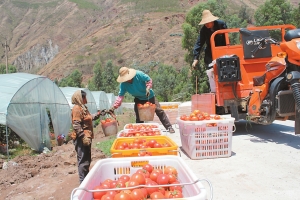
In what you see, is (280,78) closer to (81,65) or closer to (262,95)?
(262,95)

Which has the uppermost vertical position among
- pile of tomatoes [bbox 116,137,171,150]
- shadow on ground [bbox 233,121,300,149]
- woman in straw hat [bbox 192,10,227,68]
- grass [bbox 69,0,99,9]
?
grass [bbox 69,0,99,9]

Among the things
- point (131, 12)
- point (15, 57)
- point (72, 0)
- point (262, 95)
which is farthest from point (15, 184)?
point (72, 0)

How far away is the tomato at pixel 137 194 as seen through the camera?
1933 mm

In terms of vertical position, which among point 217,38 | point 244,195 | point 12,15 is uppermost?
point 12,15

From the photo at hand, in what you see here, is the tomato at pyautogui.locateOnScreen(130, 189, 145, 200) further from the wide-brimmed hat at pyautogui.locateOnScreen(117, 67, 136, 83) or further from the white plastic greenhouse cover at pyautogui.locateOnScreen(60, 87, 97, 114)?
the white plastic greenhouse cover at pyautogui.locateOnScreen(60, 87, 97, 114)

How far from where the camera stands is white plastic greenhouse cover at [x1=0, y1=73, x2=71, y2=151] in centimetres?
980

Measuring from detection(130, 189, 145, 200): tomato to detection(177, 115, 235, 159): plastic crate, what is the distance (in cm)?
292

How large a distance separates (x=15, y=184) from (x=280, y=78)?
6297mm

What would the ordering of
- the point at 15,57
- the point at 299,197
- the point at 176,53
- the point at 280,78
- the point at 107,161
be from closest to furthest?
the point at 107,161
the point at 299,197
the point at 280,78
the point at 176,53
the point at 15,57

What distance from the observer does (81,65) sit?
8212 centimetres

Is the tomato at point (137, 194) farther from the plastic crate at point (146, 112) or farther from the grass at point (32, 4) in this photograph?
the grass at point (32, 4)

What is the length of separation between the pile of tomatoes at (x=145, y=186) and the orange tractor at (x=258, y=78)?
3.03 metres

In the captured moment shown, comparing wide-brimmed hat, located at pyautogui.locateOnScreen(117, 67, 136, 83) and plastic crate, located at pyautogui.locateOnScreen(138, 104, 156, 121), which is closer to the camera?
plastic crate, located at pyautogui.locateOnScreen(138, 104, 156, 121)

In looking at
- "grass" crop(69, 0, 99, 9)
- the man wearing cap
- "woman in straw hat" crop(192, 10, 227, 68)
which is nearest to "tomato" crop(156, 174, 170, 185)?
the man wearing cap
